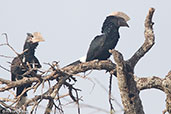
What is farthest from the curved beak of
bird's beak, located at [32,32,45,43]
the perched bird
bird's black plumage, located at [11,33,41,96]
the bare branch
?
the bare branch

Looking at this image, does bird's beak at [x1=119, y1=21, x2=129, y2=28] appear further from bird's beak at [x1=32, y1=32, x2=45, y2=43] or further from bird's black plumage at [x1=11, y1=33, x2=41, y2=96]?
bird's black plumage at [x1=11, y1=33, x2=41, y2=96]

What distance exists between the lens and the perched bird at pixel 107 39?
17.7 ft

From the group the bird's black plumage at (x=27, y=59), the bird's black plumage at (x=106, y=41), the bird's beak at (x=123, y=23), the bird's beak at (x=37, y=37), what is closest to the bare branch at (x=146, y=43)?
the bird's black plumage at (x=106, y=41)

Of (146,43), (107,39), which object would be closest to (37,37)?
(107,39)

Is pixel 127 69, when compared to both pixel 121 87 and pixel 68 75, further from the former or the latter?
pixel 68 75

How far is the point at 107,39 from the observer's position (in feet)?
18.0

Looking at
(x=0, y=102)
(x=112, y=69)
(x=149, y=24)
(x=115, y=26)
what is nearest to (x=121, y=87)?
(x=112, y=69)

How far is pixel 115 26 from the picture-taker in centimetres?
571

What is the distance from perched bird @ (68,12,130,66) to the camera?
17.7 feet

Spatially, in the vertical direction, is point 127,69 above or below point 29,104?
above

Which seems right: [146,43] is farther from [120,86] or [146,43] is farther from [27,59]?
[27,59]

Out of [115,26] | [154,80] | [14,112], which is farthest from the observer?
[115,26]

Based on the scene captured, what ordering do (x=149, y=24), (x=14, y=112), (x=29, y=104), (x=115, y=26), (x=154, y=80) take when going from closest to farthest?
1. (x=14, y=112)
2. (x=29, y=104)
3. (x=154, y=80)
4. (x=149, y=24)
5. (x=115, y=26)

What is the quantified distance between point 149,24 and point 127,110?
0.95 metres
